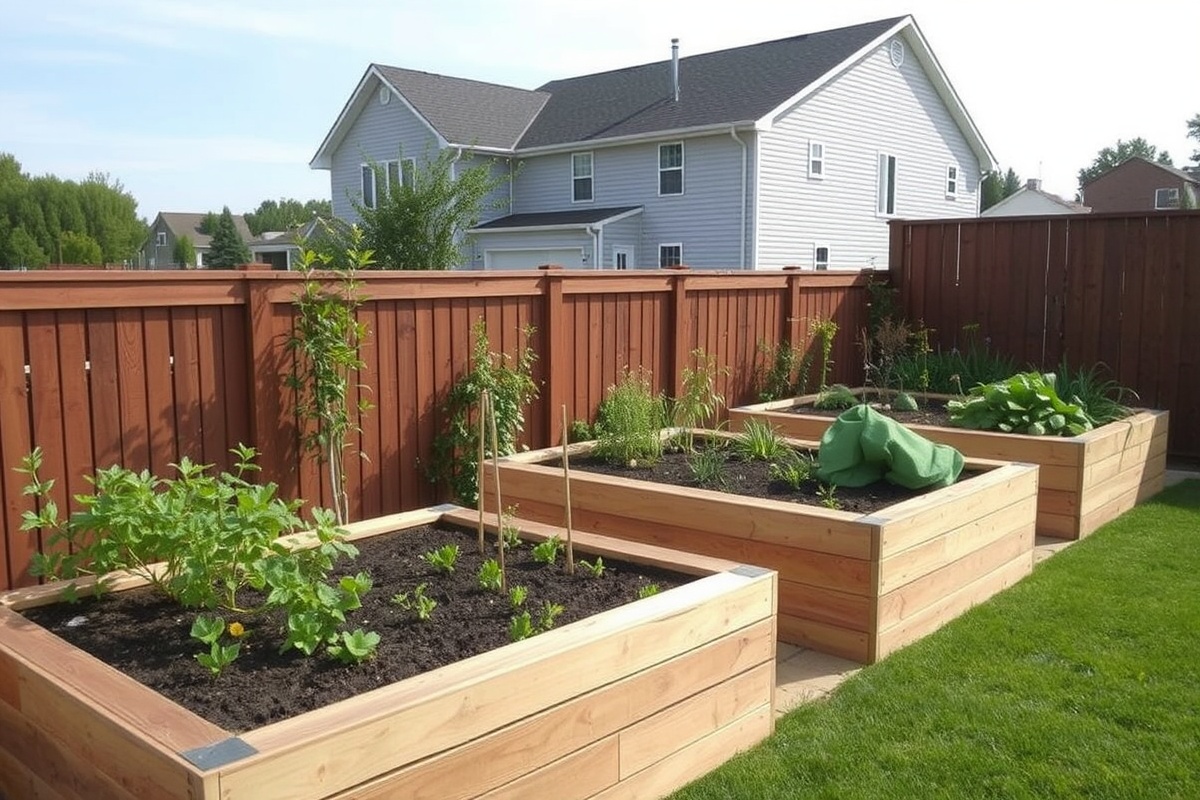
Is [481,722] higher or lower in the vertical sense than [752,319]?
lower

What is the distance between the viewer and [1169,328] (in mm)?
8406

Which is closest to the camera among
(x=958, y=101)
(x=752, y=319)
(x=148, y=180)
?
(x=752, y=319)

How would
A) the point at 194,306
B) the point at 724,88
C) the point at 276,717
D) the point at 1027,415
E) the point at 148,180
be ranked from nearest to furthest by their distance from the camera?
the point at 276,717, the point at 194,306, the point at 1027,415, the point at 724,88, the point at 148,180

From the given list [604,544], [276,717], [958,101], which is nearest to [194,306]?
[604,544]

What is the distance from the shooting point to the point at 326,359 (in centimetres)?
484

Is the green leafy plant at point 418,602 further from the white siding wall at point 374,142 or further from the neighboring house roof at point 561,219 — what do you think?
the white siding wall at point 374,142

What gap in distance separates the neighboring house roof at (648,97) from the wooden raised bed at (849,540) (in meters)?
14.6

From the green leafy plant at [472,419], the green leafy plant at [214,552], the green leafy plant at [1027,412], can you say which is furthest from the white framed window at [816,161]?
the green leafy plant at [214,552]

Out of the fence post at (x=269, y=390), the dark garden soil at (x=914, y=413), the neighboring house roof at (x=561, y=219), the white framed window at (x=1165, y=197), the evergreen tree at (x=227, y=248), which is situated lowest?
the dark garden soil at (x=914, y=413)

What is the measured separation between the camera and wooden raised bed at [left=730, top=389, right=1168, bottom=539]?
20.0 feet

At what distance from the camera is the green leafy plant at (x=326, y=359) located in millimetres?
4832

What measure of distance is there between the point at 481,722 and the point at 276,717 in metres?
0.48

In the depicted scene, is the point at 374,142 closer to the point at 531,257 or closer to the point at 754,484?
the point at 531,257

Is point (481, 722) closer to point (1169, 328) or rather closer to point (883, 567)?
point (883, 567)
